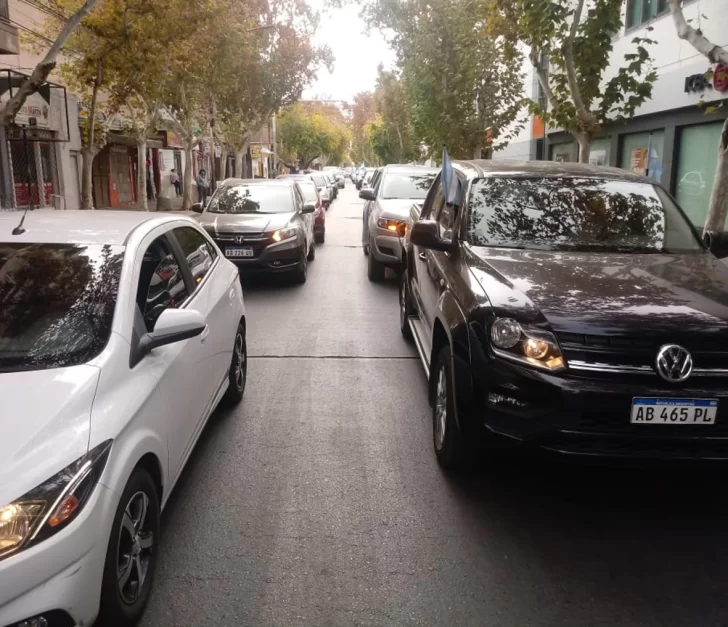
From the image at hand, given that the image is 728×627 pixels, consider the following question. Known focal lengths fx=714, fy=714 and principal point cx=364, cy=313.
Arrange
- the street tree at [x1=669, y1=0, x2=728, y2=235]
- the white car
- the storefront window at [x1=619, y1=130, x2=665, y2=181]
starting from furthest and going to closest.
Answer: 1. the storefront window at [x1=619, y1=130, x2=665, y2=181]
2. the street tree at [x1=669, y1=0, x2=728, y2=235]
3. the white car

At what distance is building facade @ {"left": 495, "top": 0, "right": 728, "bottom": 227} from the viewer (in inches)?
492

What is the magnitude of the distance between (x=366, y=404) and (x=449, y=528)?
1995 mm

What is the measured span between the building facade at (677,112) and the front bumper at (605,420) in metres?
9.21

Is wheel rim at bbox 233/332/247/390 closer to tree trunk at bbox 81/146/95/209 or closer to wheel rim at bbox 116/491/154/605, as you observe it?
wheel rim at bbox 116/491/154/605

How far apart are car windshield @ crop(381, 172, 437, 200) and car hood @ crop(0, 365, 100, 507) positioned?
9.51 metres

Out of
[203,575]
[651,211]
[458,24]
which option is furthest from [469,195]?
[458,24]

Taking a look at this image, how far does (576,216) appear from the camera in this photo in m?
5.02

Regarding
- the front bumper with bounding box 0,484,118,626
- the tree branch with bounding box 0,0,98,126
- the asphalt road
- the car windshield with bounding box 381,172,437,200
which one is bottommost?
the asphalt road

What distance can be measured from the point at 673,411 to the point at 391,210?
7.81 meters

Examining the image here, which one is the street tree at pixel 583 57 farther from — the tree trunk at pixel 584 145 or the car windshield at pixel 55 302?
the car windshield at pixel 55 302

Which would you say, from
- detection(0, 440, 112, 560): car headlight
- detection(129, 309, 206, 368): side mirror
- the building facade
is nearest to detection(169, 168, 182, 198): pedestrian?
the building facade

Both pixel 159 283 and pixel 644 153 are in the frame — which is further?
pixel 644 153

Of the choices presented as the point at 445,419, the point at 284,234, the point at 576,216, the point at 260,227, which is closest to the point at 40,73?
the point at 260,227

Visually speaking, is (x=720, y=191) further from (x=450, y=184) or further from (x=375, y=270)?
(x=375, y=270)
